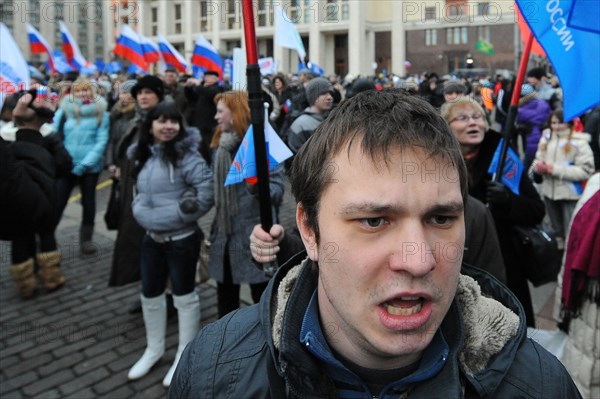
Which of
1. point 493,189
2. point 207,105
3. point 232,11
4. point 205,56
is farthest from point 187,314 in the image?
point 232,11

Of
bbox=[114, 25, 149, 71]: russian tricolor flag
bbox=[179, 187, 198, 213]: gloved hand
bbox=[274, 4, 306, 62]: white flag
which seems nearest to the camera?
bbox=[179, 187, 198, 213]: gloved hand

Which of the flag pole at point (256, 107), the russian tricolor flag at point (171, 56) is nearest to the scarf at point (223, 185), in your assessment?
the flag pole at point (256, 107)

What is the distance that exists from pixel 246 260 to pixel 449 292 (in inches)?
98.8

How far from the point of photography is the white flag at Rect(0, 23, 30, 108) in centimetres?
424

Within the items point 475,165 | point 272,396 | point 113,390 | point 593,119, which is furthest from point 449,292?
point 593,119

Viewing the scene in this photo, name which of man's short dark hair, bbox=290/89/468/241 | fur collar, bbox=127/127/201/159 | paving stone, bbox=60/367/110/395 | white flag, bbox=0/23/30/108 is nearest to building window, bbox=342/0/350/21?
white flag, bbox=0/23/30/108

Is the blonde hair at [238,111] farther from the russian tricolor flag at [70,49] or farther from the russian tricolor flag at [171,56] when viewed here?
the russian tricolor flag at [70,49]

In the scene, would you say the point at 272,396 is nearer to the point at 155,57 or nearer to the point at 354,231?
the point at 354,231

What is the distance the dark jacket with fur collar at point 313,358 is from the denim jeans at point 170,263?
219 centimetres

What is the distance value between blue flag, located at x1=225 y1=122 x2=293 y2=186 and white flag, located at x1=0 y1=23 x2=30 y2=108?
7.87 feet

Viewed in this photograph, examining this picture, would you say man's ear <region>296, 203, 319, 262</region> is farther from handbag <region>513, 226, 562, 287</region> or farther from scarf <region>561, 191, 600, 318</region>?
handbag <region>513, 226, 562, 287</region>

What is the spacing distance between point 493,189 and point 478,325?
1909mm

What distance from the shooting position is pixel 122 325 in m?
4.48

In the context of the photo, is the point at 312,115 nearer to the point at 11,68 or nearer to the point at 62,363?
the point at 11,68
